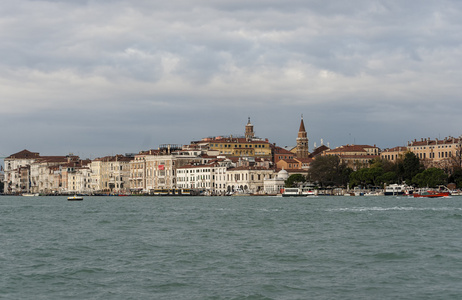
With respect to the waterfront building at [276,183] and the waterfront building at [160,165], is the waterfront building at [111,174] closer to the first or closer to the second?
the waterfront building at [160,165]

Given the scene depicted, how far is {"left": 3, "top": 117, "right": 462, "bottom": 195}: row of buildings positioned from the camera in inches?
4126

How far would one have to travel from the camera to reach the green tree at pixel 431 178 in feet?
269

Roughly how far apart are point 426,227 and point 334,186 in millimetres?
65740

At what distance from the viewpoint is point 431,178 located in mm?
81938

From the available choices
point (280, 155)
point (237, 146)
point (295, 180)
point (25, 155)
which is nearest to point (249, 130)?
point (237, 146)

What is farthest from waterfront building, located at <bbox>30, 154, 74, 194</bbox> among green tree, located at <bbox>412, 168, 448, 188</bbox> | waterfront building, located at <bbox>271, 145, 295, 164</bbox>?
green tree, located at <bbox>412, 168, 448, 188</bbox>

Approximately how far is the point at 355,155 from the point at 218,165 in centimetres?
1849

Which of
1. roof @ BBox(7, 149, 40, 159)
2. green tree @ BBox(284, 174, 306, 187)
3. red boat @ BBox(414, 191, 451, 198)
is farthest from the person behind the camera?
roof @ BBox(7, 149, 40, 159)

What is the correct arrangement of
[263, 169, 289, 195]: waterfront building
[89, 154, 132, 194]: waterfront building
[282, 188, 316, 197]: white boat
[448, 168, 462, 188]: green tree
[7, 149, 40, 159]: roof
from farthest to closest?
[7, 149, 40, 159]: roof → [89, 154, 132, 194]: waterfront building → [263, 169, 289, 195]: waterfront building → [282, 188, 316, 197]: white boat → [448, 168, 462, 188]: green tree

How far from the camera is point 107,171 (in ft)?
437

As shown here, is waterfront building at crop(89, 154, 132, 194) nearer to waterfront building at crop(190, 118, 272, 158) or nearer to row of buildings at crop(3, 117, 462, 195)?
row of buildings at crop(3, 117, 462, 195)

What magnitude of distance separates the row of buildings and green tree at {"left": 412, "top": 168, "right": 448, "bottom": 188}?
32.4ft

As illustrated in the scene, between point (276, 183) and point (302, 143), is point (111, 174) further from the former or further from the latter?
point (276, 183)

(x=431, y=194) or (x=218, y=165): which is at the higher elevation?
(x=218, y=165)
